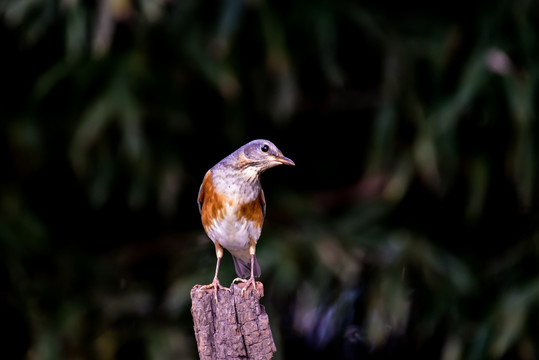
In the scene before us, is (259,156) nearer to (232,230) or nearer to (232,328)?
(232,230)

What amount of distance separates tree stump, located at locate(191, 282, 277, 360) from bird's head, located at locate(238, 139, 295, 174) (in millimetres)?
687

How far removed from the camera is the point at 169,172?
5.66m

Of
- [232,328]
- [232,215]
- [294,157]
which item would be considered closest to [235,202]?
[232,215]

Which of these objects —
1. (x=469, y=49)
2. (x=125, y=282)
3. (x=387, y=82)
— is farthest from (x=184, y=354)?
(x=469, y=49)

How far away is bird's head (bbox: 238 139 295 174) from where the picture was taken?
3.05 m

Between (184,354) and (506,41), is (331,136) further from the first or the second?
(184,354)

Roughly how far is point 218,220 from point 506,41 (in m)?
2.97

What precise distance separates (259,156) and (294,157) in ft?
9.58

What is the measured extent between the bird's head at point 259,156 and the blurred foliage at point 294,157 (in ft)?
6.72

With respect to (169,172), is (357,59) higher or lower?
higher

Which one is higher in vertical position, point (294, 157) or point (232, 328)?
point (294, 157)

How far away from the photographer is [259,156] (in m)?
3.10

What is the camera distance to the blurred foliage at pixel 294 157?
211 inches

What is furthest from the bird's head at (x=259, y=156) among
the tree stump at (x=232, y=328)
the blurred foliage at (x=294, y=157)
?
the blurred foliage at (x=294, y=157)
